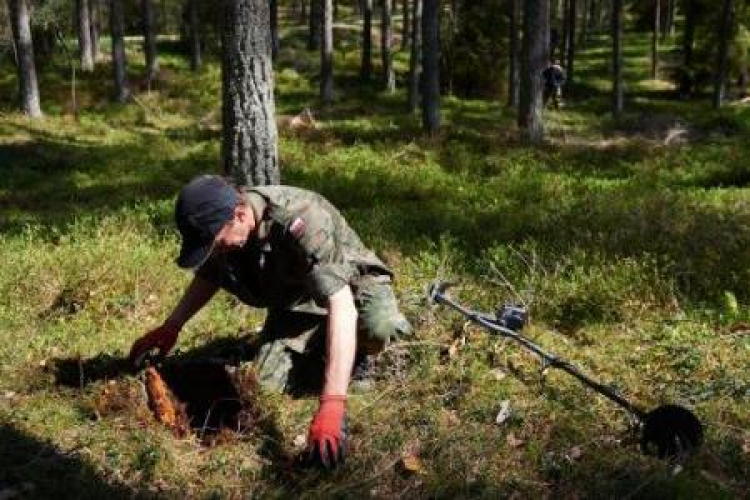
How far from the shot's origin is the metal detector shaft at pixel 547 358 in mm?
4855

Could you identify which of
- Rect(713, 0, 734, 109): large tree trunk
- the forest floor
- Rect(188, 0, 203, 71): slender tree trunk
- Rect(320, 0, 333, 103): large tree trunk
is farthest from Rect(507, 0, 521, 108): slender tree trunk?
the forest floor

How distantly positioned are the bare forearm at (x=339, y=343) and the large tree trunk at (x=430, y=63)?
608 inches

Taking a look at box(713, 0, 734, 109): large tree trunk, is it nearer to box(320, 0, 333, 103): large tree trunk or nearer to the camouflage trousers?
box(320, 0, 333, 103): large tree trunk

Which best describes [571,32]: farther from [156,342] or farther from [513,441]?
[513,441]

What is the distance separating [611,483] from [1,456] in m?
3.11

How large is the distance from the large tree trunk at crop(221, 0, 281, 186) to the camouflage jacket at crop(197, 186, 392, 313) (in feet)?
13.7

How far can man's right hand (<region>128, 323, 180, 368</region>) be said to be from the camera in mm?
5512

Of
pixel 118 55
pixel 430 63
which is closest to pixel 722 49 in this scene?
pixel 430 63

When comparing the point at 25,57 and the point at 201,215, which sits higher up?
the point at 201,215

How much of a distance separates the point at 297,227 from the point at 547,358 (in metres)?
1.76

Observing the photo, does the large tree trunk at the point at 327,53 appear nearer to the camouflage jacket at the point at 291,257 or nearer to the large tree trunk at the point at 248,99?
the large tree trunk at the point at 248,99

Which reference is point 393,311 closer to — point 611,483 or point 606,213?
point 611,483

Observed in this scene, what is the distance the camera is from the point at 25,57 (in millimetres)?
24234

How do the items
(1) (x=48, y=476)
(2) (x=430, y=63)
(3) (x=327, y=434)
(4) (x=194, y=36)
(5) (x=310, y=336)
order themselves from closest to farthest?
(3) (x=327, y=434) → (1) (x=48, y=476) → (5) (x=310, y=336) → (2) (x=430, y=63) → (4) (x=194, y=36)
